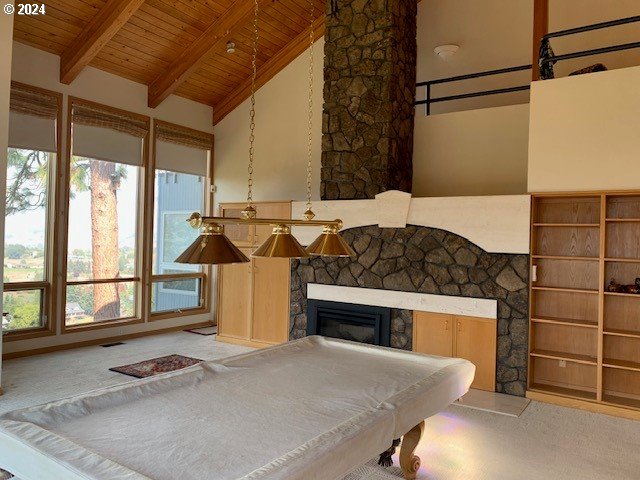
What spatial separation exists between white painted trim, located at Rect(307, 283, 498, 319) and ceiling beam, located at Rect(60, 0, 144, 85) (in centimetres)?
369

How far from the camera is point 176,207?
302 inches

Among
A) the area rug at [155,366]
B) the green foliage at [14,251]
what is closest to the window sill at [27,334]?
the green foliage at [14,251]

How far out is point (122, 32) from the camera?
6.11m

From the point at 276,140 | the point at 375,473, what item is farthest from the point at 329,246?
the point at 276,140

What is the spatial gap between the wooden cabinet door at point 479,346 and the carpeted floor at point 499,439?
0.53 m

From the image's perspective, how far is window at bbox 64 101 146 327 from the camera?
248 inches

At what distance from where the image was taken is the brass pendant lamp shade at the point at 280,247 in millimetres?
2469

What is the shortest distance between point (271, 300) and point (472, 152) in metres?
3.10

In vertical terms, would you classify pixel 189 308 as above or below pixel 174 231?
below

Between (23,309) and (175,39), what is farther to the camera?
(175,39)

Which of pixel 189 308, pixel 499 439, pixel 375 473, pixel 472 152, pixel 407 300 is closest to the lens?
pixel 375 473

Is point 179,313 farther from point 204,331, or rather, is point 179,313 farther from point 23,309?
point 23,309

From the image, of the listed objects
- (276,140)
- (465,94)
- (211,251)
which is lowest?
(211,251)

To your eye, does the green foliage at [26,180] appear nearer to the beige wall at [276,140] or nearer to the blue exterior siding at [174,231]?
the blue exterior siding at [174,231]
